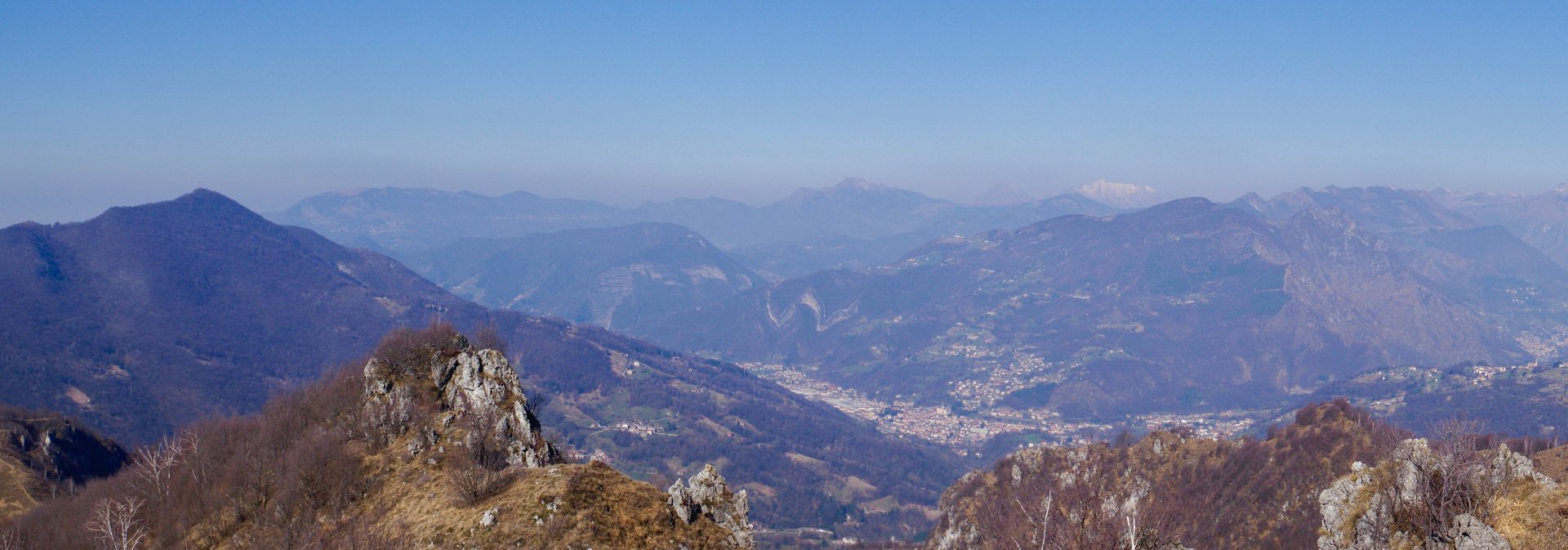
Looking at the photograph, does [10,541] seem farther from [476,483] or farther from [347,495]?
[476,483]

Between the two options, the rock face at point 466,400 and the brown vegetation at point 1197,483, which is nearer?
the rock face at point 466,400

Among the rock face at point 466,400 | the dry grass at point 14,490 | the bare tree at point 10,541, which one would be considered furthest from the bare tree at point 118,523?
the dry grass at point 14,490

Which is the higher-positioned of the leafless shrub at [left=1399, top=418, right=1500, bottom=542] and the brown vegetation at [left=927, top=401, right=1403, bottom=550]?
the leafless shrub at [left=1399, top=418, right=1500, bottom=542]

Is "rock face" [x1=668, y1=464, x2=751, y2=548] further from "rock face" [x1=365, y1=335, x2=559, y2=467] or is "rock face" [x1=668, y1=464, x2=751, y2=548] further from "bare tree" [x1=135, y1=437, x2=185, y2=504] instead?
"bare tree" [x1=135, y1=437, x2=185, y2=504]

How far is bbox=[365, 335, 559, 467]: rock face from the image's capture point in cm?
5052

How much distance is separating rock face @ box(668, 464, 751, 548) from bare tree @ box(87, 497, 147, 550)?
96.1ft

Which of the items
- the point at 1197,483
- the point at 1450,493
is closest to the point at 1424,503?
the point at 1450,493

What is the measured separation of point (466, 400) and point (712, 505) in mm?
21679

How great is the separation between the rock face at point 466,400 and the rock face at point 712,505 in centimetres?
1252

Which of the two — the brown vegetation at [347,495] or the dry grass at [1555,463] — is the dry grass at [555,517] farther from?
the dry grass at [1555,463]

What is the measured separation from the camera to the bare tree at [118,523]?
4700cm

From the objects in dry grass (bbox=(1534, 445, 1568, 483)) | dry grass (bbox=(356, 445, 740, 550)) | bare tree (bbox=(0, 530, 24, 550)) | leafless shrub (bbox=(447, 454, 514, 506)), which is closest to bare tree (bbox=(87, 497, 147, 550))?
bare tree (bbox=(0, 530, 24, 550))

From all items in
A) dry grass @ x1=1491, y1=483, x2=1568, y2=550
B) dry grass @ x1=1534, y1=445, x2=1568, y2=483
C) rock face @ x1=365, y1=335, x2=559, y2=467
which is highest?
dry grass @ x1=1491, y1=483, x2=1568, y2=550

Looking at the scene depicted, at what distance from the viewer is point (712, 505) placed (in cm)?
4191
